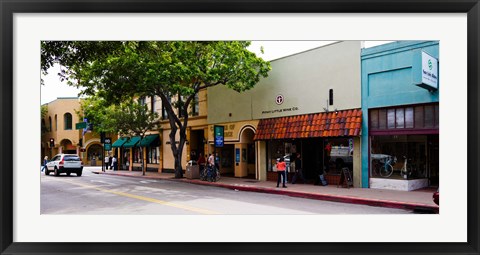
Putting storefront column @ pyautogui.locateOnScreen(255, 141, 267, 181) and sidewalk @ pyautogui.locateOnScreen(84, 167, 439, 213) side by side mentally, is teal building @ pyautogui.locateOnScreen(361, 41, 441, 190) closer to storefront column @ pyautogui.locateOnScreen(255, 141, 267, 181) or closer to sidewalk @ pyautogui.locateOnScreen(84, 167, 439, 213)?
sidewalk @ pyautogui.locateOnScreen(84, 167, 439, 213)

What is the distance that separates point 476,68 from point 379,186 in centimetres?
1152

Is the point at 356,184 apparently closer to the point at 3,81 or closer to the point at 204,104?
the point at 204,104

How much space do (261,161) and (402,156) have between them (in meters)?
7.98

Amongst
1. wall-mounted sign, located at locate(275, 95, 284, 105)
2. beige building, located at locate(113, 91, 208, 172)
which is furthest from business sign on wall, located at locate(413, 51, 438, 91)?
beige building, located at locate(113, 91, 208, 172)

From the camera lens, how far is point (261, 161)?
2102 cm

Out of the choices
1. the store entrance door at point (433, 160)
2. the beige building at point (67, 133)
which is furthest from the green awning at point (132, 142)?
the store entrance door at point (433, 160)

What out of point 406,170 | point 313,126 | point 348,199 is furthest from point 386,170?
point 313,126

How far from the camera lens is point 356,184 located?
643 inches

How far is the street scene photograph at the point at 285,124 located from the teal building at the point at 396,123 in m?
0.04

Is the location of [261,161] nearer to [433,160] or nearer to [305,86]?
[305,86]

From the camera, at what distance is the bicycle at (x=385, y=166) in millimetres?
15438
